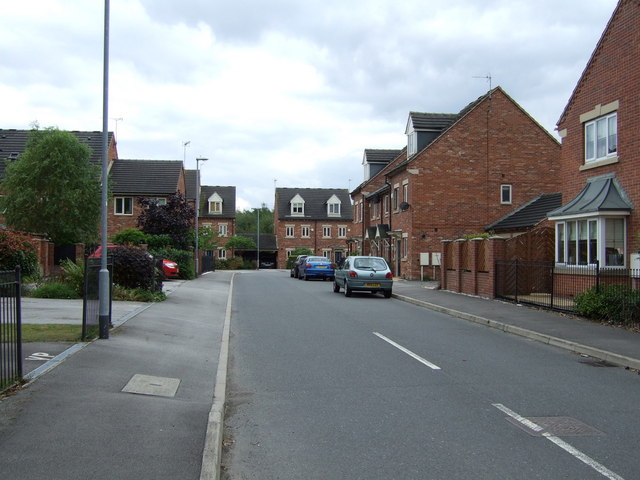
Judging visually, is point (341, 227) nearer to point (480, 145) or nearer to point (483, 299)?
point (480, 145)

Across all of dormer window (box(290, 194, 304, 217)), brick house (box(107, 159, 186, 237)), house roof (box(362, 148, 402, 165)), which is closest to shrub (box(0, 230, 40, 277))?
brick house (box(107, 159, 186, 237))

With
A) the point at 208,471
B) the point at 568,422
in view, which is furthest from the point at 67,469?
the point at 568,422

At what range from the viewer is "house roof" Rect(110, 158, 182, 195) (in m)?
48.2

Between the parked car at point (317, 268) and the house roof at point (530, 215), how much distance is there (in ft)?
33.7

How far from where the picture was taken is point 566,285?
773 inches

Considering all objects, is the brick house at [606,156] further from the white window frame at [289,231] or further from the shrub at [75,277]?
the white window frame at [289,231]

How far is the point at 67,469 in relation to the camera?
441 centimetres

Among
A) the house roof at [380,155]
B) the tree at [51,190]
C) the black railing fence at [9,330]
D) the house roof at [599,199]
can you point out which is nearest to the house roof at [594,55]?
the house roof at [599,199]

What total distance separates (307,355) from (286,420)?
3851mm

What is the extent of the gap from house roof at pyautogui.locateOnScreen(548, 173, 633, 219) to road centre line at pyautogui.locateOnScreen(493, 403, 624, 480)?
40.6 ft

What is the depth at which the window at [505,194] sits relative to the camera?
112 ft

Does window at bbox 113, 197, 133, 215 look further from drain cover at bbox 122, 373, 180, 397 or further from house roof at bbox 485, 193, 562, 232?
drain cover at bbox 122, 373, 180, 397

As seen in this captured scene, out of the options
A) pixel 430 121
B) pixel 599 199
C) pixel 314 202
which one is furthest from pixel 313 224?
pixel 599 199

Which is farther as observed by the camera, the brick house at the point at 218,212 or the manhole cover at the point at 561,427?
the brick house at the point at 218,212
